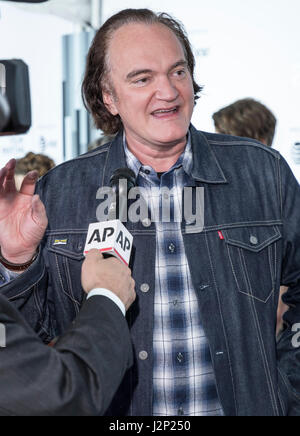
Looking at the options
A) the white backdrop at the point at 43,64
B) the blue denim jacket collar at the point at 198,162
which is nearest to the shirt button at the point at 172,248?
the blue denim jacket collar at the point at 198,162

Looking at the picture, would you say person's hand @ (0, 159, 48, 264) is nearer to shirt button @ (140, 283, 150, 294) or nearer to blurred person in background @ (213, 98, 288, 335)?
shirt button @ (140, 283, 150, 294)

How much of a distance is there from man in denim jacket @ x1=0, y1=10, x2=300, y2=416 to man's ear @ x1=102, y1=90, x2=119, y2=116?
0.04 metres

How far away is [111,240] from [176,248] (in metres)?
0.44

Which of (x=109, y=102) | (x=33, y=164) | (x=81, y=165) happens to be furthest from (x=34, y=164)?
(x=81, y=165)

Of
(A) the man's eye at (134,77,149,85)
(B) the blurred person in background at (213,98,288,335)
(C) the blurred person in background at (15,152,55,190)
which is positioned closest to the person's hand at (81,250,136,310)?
(A) the man's eye at (134,77,149,85)

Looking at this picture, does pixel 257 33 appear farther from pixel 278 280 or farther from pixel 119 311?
pixel 119 311

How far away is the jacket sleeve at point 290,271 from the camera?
2.03 metres

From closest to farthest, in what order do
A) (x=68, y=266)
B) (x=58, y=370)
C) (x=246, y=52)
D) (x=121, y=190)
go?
1. (x=58, y=370)
2. (x=121, y=190)
3. (x=68, y=266)
4. (x=246, y=52)

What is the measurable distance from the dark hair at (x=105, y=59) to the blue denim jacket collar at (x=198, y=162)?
27 cm

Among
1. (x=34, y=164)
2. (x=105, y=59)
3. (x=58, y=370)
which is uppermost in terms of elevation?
(x=105, y=59)

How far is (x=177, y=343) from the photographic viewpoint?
1.86 meters

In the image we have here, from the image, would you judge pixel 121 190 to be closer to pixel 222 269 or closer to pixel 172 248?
pixel 172 248

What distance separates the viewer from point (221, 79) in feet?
16.8
